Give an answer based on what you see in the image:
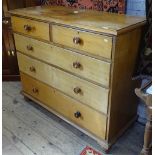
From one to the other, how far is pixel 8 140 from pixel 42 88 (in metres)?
0.53

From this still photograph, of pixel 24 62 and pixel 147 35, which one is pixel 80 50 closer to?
pixel 147 35

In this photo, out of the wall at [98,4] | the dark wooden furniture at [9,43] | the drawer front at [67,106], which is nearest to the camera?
the drawer front at [67,106]

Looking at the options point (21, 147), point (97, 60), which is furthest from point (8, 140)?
point (97, 60)

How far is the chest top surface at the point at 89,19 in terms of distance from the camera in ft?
4.33

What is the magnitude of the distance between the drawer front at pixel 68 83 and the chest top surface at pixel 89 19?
39 cm

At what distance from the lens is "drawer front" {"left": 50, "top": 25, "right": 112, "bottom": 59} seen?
1327mm

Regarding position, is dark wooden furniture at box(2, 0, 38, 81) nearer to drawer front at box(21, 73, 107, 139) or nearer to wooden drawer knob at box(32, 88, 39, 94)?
drawer front at box(21, 73, 107, 139)

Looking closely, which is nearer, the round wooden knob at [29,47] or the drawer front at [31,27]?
the drawer front at [31,27]

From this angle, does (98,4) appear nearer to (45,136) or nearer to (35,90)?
(35,90)

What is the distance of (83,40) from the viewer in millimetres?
1436

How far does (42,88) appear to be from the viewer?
2.00 meters

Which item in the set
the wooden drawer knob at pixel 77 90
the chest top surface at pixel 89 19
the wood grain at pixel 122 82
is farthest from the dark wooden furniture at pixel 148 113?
the wooden drawer knob at pixel 77 90

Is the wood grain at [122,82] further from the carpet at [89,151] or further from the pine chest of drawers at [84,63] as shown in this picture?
the carpet at [89,151]

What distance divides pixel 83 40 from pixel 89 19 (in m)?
0.20
